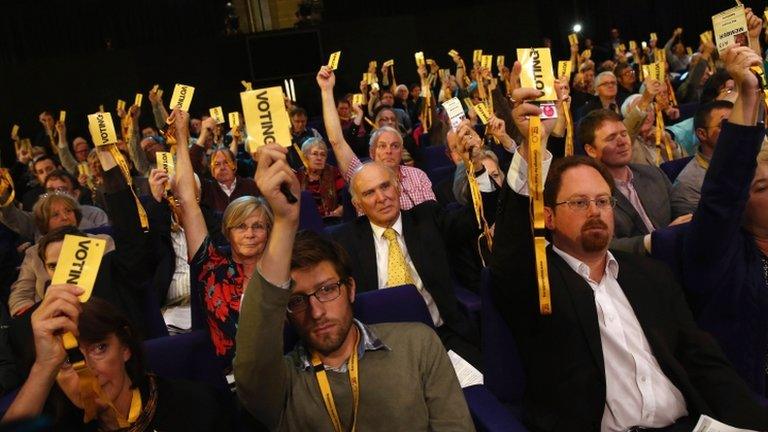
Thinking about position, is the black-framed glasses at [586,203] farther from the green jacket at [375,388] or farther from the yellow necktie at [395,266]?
the yellow necktie at [395,266]

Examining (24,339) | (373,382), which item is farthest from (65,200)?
(373,382)

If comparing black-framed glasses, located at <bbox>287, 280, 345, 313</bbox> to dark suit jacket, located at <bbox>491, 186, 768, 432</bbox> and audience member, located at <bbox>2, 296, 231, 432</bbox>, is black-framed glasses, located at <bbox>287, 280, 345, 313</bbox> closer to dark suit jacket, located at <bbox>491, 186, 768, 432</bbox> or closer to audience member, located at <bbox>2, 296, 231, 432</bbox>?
audience member, located at <bbox>2, 296, 231, 432</bbox>

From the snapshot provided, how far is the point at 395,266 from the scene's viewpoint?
10.5 ft

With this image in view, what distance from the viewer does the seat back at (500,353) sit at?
211cm

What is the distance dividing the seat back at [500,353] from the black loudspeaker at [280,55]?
391 inches

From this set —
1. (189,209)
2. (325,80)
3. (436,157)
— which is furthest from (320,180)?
(189,209)

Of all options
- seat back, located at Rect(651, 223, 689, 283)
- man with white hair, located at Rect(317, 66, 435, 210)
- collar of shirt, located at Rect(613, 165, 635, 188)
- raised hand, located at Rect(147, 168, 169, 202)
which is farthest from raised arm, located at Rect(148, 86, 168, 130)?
seat back, located at Rect(651, 223, 689, 283)

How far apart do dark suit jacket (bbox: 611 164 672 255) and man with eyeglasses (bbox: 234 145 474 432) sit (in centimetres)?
153

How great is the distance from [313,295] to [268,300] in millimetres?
266

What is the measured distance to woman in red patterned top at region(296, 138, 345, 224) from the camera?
5496 mm

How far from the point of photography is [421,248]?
3.21 meters

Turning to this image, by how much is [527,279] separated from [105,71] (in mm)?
10621

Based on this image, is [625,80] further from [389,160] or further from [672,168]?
[389,160]

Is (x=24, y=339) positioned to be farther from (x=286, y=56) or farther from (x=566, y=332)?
(x=286, y=56)
